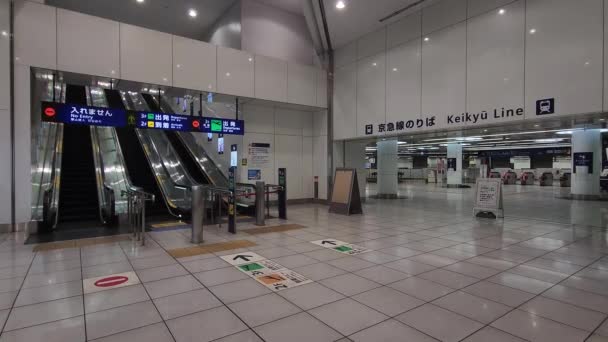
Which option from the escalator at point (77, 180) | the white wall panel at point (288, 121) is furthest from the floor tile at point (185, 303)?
the white wall panel at point (288, 121)

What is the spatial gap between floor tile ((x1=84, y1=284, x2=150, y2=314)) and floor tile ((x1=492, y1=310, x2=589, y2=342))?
3.30 metres

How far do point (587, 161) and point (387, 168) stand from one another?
7639mm

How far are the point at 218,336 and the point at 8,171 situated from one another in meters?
6.72

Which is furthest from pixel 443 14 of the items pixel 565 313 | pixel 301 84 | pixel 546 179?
pixel 546 179

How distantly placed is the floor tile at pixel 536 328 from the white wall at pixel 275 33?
32.0 feet

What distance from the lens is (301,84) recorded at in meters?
10.7

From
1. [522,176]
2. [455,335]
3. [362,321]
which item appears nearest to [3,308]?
[362,321]

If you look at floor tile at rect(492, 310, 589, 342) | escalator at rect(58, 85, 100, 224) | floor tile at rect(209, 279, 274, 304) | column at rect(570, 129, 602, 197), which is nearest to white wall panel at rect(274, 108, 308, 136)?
escalator at rect(58, 85, 100, 224)

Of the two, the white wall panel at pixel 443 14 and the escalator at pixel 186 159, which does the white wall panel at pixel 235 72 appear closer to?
the escalator at pixel 186 159

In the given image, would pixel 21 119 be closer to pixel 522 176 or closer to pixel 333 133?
pixel 333 133

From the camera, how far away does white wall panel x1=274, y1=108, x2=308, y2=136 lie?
11109 millimetres

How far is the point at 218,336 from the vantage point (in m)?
2.53

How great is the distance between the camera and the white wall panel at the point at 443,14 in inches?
Result: 312

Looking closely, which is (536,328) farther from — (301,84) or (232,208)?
(301,84)
